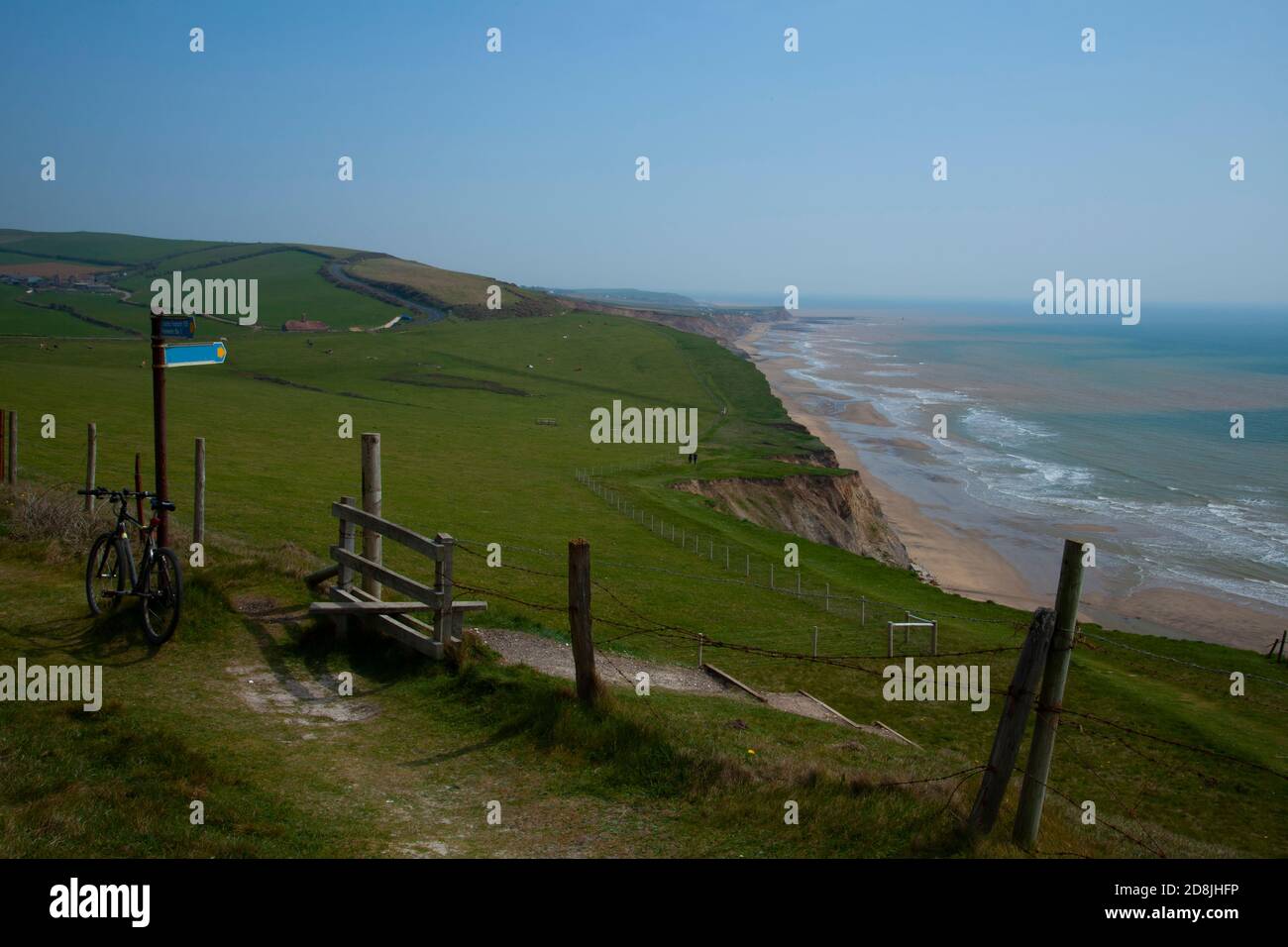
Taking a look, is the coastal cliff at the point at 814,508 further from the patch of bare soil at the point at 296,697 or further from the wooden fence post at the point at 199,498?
the patch of bare soil at the point at 296,697

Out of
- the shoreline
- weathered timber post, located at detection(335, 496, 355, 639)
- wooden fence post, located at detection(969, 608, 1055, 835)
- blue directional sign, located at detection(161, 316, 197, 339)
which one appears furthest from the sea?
blue directional sign, located at detection(161, 316, 197, 339)

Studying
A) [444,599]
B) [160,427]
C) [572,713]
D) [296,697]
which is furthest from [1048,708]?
[160,427]

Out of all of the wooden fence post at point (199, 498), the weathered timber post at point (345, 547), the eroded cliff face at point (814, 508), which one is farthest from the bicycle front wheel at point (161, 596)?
the eroded cliff face at point (814, 508)

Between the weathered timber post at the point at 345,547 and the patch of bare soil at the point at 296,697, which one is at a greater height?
the weathered timber post at the point at 345,547

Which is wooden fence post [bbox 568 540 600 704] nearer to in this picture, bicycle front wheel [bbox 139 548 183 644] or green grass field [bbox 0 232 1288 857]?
green grass field [bbox 0 232 1288 857]

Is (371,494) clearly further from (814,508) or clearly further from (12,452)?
(814,508)
